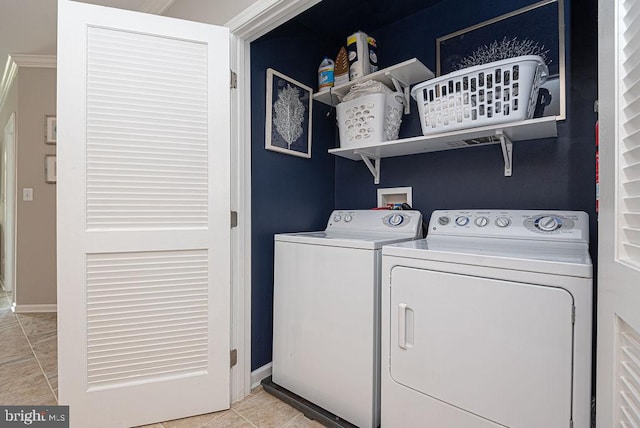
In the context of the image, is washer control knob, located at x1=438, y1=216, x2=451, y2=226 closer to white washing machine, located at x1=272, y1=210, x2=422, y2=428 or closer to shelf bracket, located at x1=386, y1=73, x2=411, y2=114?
white washing machine, located at x1=272, y1=210, x2=422, y2=428

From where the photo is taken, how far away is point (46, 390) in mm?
1808

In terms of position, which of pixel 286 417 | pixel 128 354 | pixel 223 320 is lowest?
pixel 286 417

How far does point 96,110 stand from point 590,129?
2240mm

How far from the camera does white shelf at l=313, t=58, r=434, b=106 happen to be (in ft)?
5.72

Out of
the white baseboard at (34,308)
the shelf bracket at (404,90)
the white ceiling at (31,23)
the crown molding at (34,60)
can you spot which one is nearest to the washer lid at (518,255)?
the shelf bracket at (404,90)

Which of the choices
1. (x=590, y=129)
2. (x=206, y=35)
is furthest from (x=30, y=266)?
(x=590, y=129)

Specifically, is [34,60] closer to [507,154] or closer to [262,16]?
[262,16]

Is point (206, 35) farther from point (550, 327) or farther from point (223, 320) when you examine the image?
point (550, 327)

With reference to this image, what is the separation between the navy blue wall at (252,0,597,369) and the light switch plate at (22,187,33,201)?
2926 mm

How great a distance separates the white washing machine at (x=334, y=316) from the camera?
56.2 inches

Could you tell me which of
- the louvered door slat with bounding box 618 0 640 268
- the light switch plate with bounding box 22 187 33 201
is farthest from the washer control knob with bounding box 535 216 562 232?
the light switch plate with bounding box 22 187 33 201

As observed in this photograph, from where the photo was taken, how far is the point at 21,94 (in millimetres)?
3201

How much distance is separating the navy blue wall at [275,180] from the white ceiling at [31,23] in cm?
86

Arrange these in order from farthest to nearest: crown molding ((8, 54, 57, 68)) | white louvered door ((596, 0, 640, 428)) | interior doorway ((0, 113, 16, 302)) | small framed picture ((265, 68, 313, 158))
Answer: interior doorway ((0, 113, 16, 302)) → crown molding ((8, 54, 57, 68)) → small framed picture ((265, 68, 313, 158)) → white louvered door ((596, 0, 640, 428))
